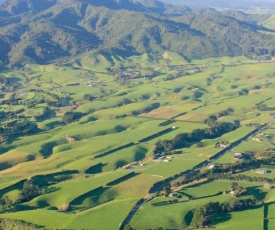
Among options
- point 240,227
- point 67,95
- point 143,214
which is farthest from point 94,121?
point 240,227

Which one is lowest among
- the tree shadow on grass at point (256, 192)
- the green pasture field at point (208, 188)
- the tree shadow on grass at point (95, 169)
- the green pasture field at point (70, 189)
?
the tree shadow on grass at point (256, 192)

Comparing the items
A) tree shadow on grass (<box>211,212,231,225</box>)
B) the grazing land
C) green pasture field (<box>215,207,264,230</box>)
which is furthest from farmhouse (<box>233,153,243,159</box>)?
tree shadow on grass (<box>211,212,231,225</box>)

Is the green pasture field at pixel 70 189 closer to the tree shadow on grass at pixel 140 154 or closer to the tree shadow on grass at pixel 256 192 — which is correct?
the tree shadow on grass at pixel 140 154

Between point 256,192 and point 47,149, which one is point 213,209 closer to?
point 256,192

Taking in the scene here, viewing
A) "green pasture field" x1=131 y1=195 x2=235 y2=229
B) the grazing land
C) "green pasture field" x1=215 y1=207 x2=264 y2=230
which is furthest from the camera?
the grazing land

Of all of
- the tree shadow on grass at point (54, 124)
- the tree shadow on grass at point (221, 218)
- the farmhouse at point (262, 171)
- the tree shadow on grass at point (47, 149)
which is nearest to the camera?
the tree shadow on grass at point (221, 218)

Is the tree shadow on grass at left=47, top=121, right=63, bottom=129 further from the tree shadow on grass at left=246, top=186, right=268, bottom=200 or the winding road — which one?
the tree shadow on grass at left=246, top=186, right=268, bottom=200

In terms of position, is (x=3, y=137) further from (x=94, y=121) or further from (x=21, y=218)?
(x=21, y=218)

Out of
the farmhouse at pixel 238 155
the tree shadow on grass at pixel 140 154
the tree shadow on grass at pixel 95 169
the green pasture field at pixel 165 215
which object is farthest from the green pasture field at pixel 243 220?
the tree shadow on grass at pixel 140 154

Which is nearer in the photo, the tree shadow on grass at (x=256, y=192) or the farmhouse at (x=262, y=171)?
the tree shadow on grass at (x=256, y=192)

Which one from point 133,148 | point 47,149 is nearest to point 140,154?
point 133,148

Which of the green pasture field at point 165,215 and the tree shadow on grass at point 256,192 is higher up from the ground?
the green pasture field at point 165,215
